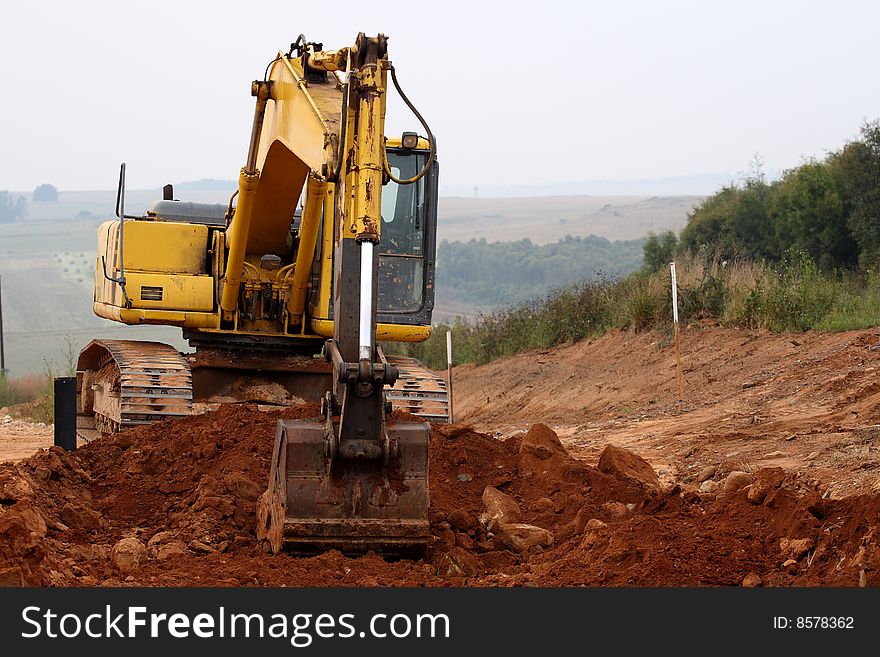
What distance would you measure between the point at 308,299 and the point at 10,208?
102m

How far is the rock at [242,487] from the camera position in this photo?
27.7 ft

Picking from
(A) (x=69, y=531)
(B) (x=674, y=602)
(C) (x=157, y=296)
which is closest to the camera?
(B) (x=674, y=602)

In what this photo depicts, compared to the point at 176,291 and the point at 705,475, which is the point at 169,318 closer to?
the point at 176,291

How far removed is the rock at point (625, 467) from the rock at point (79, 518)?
11.8ft

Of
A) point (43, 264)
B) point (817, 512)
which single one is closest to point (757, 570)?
point (817, 512)

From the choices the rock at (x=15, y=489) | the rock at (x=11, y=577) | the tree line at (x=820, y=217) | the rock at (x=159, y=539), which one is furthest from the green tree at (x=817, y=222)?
the rock at (x=11, y=577)

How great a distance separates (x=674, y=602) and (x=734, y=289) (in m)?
14.6

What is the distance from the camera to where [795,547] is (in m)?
6.73

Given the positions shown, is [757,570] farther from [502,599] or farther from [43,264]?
[43,264]

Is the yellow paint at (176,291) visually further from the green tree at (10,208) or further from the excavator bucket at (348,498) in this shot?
the green tree at (10,208)

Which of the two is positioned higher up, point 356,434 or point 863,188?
point 863,188

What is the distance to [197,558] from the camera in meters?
7.18

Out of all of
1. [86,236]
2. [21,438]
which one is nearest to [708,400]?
[21,438]

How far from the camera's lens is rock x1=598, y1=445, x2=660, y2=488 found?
948cm
